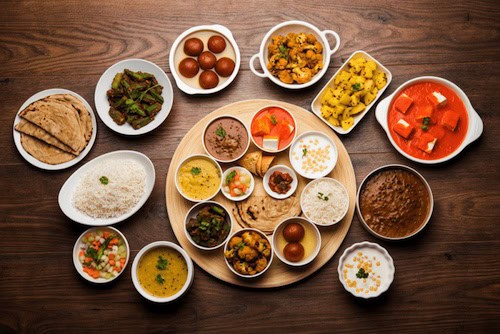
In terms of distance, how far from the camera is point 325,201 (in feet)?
11.5

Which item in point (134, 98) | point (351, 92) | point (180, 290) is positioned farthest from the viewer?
point (134, 98)

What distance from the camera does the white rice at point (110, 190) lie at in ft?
11.6

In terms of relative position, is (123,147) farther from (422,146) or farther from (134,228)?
(422,146)

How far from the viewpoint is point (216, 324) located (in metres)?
3.61

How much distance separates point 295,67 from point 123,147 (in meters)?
1.54

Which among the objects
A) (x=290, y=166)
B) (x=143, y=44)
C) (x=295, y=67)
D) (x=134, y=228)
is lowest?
(x=134, y=228)

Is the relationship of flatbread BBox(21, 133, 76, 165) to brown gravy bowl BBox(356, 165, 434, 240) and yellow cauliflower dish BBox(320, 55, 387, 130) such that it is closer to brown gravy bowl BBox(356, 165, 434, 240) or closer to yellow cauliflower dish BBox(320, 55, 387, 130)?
yellow cauliflower dish BBox(320, 55, 387, 130)

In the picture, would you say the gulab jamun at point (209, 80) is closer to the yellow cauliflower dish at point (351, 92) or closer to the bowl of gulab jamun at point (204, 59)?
the bowl of gulab jamun at point (204, 59)

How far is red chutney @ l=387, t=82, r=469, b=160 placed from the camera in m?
3.61

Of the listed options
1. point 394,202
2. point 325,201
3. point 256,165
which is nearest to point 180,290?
point 256,165

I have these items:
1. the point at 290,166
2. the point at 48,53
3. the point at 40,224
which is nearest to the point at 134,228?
the point at 40,224

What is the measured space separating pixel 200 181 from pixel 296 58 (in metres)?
1.23

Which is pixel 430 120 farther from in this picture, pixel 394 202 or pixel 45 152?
pixel 45 152

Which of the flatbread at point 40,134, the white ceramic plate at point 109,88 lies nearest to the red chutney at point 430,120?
the white ceramic plate at point 109,88
